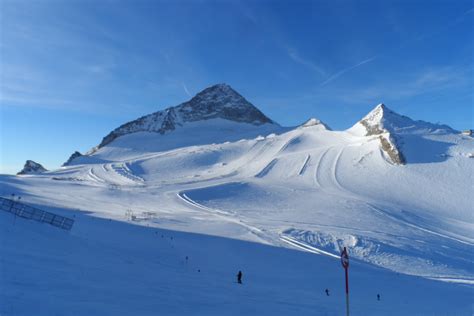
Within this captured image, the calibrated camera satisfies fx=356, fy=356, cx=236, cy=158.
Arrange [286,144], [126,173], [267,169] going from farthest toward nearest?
[286,144] → [126,173] → [267,169]

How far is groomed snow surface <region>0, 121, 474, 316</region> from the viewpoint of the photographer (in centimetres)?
1064

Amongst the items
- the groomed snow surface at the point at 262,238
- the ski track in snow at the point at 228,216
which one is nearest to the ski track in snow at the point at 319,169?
the groomed snow surface at the point at 262,238

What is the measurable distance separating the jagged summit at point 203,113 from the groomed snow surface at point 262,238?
61077mm

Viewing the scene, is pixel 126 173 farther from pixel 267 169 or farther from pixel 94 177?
pixel 267 169

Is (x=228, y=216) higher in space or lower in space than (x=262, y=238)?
higher

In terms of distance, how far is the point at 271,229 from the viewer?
3002 cm

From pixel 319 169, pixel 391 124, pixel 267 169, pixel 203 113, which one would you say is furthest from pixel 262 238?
pixel 203 113

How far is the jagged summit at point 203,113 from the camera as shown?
132m

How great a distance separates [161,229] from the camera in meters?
27.6

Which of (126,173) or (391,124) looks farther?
(391,124)

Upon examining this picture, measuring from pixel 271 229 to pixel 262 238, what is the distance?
3.17 m

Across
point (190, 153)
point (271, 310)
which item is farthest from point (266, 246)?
point (190, 153)

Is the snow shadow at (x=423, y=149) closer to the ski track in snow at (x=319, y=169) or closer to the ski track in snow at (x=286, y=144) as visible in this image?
the ski track in snow at (x=319, y=169)

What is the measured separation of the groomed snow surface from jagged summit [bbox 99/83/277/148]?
2405 inches
